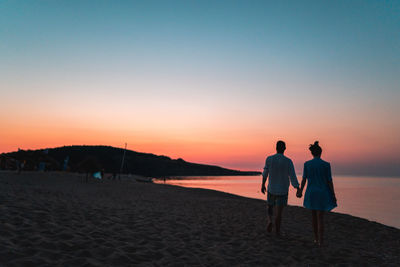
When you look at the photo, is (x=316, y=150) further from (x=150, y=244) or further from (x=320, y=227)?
(x=150, y=244)

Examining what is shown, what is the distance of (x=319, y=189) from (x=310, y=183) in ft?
0.73

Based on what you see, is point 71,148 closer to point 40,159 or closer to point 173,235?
point 40,159

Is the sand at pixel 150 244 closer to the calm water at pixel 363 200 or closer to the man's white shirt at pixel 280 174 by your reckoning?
the man's white shirt at pixel 280 174

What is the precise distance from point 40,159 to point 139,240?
39.4m

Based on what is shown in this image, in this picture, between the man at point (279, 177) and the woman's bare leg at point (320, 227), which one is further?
the man at point (279, 177)

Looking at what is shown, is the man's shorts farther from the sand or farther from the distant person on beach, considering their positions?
the sand

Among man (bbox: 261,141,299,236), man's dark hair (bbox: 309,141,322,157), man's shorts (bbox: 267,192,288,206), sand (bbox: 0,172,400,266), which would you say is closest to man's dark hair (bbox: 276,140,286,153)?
man (bbox: 261,141,299,236)

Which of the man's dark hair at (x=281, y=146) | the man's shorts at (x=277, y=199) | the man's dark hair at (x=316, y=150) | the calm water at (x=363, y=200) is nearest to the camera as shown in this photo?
the man's dark hair at (x=316, y=150)

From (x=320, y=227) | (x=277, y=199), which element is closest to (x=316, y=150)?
(x=277, y=199)

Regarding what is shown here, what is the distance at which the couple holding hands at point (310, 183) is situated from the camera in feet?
18.8

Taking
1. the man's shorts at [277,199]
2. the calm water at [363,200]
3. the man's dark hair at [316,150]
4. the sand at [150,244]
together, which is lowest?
the calm water at [363,200]

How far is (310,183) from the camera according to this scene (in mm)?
5922

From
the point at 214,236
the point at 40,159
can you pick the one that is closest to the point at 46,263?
the point at 214,236

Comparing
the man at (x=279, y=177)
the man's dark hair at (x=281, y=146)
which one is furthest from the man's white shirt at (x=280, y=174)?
the man's dark hair at (x=281, y=146)
